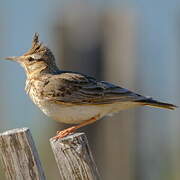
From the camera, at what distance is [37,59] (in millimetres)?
8938

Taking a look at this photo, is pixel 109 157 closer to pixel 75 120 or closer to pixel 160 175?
pixel 160 175

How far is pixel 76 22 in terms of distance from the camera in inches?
462

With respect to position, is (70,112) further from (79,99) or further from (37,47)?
(37,47)

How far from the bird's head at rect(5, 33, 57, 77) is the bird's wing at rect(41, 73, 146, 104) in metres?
0.52

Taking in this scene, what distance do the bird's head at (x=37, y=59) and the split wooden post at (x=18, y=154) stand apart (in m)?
2.38

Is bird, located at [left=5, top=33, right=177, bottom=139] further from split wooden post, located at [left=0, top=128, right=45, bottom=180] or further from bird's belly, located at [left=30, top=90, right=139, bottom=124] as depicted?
split wooden post, located at [left=0, top=128, right=45, bottom=180]

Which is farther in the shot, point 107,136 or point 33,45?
point 107,136

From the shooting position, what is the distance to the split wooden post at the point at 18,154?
21.6 ft

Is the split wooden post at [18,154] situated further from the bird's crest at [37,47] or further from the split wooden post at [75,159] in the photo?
the bird's crest at [37,47]

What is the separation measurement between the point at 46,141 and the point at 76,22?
6.95 ft

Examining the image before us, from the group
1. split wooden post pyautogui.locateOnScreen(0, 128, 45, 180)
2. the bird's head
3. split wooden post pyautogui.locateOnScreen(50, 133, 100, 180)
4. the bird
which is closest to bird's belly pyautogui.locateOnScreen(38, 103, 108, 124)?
the bird

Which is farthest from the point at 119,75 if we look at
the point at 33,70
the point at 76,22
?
the point at 33,70

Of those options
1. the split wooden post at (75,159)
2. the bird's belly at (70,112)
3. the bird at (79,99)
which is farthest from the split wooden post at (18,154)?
the bird's belly at (70,112)

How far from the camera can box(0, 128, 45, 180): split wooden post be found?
21.6 ft
